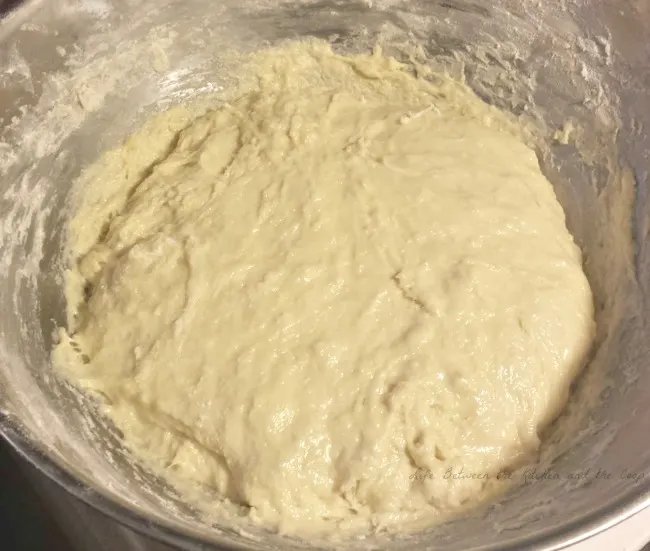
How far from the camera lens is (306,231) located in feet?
5.35

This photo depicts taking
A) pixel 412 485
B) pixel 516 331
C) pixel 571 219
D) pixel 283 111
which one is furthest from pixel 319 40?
pixel 412 485

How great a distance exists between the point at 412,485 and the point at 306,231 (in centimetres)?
71

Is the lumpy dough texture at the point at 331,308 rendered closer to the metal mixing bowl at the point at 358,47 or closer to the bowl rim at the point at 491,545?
the metal mixing bowl at the point at 358,47

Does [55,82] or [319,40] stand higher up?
[55,82]

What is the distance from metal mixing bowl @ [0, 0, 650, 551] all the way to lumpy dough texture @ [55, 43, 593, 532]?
8cm

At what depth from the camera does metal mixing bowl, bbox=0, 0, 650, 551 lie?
1157mm

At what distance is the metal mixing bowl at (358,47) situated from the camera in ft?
3.80

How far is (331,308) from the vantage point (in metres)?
1.50

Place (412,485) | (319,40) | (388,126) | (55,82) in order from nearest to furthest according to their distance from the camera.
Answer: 1. (412,485)
2. (55,82)
3. (388,126)
4. (319,40)

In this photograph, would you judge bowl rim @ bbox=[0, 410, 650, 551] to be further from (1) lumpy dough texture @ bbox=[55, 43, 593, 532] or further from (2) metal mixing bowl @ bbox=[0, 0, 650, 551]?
(1) lumpy dough texture @ bbox=[55, 43, 593, 532]

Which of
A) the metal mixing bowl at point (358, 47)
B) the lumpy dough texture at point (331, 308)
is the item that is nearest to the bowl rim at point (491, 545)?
the metal mixing bowl at point (358, 47)

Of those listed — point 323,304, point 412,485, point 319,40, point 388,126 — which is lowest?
point 412,485

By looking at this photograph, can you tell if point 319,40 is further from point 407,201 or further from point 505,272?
point 505,272

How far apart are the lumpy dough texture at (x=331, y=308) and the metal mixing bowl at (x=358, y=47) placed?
0.08m
